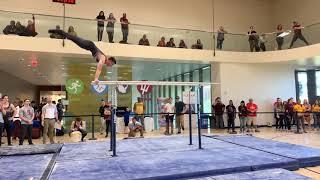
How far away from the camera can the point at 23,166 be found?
5191 mm

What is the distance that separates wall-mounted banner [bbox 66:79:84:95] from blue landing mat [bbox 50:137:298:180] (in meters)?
5.61

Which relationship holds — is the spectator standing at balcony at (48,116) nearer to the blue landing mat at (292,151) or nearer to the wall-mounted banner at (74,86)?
the wall-mounted banner at (74,86)

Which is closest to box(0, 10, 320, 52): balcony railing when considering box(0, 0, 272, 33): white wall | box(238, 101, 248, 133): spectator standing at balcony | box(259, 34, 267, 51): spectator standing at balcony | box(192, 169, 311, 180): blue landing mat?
box(259, 34, 267, 51): spectator standing at balcony

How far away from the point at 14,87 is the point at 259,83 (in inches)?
561

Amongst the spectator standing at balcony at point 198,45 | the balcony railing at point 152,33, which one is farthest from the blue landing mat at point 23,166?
the spectator standing at balcony at point 198,45

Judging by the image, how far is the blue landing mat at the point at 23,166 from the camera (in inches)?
179

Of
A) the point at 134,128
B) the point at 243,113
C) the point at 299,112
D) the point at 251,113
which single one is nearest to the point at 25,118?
the point at 134,128

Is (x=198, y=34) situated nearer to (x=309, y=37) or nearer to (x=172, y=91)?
(x=309, y=37)

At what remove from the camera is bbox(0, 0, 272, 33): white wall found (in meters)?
14.2

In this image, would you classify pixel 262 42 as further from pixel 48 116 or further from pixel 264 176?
pixel 264 176

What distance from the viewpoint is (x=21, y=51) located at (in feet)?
33.2

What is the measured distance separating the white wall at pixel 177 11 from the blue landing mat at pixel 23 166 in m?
9.80

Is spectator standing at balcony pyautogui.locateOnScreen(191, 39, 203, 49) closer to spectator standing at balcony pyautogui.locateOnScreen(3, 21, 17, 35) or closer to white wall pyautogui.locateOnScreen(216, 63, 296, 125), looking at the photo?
white wall pyautogui.locateOnScreen(216, 63, 296, 125)

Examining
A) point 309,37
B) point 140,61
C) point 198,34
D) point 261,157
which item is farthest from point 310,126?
point 261,157
